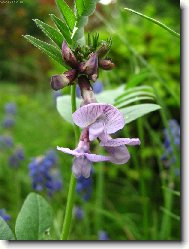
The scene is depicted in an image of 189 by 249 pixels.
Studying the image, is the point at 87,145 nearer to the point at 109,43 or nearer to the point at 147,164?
the point at 109,43

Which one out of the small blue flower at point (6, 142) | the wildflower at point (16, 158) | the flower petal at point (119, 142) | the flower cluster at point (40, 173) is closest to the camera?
the flower petal at point (119, 142)

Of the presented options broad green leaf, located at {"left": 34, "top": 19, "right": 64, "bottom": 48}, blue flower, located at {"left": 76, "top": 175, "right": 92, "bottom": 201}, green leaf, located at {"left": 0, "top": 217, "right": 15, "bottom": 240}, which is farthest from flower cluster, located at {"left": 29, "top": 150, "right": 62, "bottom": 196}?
broad green leaf, located at {"left": 34, "top": 19, "right": 64, "bottom": 48}

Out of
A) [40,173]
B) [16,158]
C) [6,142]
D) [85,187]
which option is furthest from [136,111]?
[6,142]

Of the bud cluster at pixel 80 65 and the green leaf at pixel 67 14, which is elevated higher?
the green leaf at pixel 67 14

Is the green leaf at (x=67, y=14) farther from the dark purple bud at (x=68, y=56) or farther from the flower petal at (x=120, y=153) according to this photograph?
the flower petal at (x=120, y=153)

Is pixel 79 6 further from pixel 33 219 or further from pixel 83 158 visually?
pixel 33 219

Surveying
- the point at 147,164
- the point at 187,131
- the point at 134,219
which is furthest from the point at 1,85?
the point at 187,131

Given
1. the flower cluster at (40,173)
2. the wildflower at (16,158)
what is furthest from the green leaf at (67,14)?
the wildflower at (16,158)
